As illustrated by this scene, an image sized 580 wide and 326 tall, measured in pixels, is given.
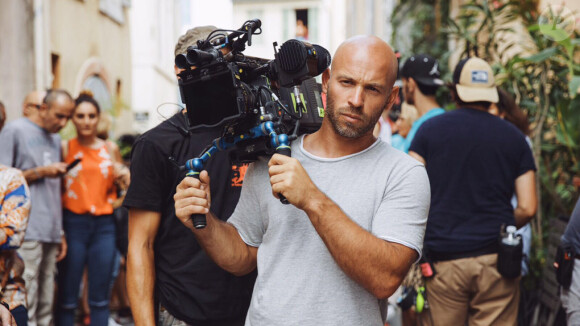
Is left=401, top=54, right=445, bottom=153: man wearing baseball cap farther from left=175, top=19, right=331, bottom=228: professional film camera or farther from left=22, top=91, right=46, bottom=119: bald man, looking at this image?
left=22, top=91, right=46, bottom=119: bald man

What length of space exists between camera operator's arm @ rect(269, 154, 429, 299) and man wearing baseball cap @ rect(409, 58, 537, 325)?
7.01ft

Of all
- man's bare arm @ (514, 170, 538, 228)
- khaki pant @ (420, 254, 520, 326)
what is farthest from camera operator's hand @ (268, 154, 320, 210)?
man's bare arm @ (514, 170, 538, 228)

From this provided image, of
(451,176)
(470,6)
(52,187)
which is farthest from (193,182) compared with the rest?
(470,6)

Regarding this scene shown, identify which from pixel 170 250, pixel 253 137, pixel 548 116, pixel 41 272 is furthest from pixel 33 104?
pixel 548 116

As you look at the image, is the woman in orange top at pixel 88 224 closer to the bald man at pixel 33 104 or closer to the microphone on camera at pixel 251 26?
the bald man at pixel 33 104

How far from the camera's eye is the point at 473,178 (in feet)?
13.3

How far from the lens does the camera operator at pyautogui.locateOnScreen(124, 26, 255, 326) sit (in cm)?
286

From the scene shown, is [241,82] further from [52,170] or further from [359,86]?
[52,170]

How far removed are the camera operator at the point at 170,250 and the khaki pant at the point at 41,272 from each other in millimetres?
2733

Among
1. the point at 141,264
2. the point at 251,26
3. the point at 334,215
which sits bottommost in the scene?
the point at 141,264

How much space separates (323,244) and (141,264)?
1042 millimetres

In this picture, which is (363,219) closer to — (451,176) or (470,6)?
(451,176)

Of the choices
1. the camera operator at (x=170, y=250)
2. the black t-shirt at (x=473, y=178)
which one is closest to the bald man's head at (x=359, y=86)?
the camera operator at (x=170, y=250)

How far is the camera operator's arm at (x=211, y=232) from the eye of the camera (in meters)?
2.14
